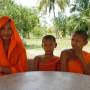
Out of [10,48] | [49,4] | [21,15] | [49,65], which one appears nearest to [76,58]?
[49,65]

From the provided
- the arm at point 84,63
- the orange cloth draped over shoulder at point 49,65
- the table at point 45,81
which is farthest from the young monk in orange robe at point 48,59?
the table at point 45,81

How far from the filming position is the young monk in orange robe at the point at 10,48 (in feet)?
9.52

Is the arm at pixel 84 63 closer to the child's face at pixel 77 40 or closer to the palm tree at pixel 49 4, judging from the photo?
the child's face at pixel 77 40

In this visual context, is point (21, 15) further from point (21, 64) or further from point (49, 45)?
point (21, 64)

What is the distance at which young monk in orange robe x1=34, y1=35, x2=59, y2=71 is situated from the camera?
10.4ft

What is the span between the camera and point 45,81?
2.17 meters

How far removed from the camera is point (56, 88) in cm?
193

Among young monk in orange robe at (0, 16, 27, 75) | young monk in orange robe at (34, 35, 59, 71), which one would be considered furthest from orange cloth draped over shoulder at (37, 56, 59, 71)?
young monk in orange robe at (0, 16, 27, 75)

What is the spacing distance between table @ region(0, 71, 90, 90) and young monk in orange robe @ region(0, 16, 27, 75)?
1.47ft

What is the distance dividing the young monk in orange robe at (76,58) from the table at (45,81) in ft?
1.82

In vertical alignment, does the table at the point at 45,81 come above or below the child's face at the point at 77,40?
below

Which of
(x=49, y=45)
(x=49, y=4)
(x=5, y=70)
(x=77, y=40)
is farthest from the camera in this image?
(x=49, y=4)

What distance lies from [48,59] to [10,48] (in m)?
0.50

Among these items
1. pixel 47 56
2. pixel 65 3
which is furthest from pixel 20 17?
pixel 47 56
